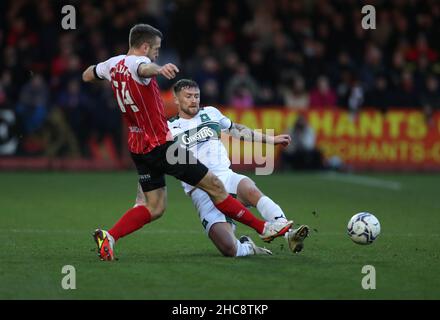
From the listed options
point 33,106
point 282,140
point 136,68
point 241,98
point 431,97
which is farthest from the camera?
point 431,97

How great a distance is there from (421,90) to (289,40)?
11.5ft

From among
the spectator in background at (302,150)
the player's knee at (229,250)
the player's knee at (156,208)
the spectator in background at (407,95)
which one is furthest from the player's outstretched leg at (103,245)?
the spectator in background at (407,95)

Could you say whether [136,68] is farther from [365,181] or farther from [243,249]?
[365,181]

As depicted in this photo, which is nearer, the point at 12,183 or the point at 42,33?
the point at 12,183

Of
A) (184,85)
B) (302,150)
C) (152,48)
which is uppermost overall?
(152,48)

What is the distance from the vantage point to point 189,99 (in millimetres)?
9203

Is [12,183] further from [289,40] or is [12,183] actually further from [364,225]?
[364,225]

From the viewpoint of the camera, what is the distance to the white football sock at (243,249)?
8742mm

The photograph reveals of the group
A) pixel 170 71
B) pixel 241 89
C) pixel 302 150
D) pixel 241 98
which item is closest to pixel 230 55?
pixel 241 89

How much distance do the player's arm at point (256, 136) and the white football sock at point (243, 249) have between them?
104cm

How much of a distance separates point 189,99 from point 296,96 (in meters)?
12.1

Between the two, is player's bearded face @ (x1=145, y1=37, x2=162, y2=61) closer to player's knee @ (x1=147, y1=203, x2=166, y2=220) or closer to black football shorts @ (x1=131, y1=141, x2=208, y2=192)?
black football shorts @ (x1=131, y1=141, x2=208, y2=192)

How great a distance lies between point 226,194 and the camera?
8.53m
